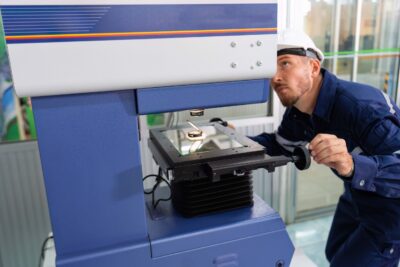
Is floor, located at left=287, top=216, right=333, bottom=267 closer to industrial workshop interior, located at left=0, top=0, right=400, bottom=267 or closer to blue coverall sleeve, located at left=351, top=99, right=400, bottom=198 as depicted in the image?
industrial workshop interior, located at left=0, top=0, right=400, bottom=267

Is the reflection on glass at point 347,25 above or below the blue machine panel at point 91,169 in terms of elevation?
above

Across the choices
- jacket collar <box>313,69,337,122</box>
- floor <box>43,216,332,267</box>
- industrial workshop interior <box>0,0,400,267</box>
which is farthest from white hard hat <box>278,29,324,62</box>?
floor <box>43,216,332,267</box>

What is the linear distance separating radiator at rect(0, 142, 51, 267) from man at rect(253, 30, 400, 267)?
51.9 inches

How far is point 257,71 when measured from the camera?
2.43ft

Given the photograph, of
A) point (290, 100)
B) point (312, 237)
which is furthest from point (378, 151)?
point (312, 237)

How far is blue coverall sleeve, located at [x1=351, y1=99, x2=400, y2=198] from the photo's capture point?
102cm

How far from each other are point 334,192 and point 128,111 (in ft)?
9.20

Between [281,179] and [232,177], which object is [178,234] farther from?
[281,179]

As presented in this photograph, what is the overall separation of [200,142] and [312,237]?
76.1 inches

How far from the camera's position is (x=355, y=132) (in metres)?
1.22

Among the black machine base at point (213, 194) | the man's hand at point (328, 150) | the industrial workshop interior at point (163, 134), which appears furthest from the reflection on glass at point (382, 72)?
the black machine base at point (213, 194)

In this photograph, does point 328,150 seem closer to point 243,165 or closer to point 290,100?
point 243,165

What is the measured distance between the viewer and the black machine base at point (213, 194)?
0.84 m

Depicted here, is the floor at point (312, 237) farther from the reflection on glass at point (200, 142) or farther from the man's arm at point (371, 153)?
the reflection on glass at point (200, 142)
